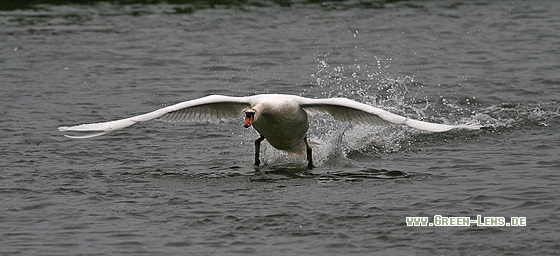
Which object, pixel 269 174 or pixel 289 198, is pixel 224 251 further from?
pixel 269 174

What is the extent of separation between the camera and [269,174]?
12742mm

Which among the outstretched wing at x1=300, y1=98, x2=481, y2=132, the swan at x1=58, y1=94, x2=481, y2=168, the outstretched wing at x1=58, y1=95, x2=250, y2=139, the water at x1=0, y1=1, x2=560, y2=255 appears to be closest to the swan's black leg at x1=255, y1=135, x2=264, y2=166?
the swan at x1=58, y1=94, x2=481, y2=168

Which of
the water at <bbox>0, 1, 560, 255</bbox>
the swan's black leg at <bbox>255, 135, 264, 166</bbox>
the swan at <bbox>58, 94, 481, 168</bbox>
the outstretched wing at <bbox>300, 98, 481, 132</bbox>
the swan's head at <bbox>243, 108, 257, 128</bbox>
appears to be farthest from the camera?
the swan's black leg at <bbox>255, 135, 264, 166</bbox>

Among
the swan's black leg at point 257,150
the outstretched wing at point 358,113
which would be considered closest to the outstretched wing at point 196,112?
the swan's black leg at point 257,150

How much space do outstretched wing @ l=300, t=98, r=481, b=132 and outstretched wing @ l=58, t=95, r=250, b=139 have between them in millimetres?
905

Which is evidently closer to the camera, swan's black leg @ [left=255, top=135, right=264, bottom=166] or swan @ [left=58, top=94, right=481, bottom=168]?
swan @ [left=58, top=94, right=481, bottom=168]

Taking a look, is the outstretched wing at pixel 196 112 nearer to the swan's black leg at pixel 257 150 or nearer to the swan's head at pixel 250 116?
the swan's black leg at pixel 257 150

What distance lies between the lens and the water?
10078 mm

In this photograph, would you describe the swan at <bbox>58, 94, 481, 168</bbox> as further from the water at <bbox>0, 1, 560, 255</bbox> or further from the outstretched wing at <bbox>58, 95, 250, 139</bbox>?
the water at <bbox>0, 1, 560, 255</bbox>

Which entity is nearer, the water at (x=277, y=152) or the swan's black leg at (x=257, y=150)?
the water at (x=277, y=152)

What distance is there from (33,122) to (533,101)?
8.25 meters

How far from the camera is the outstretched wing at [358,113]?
465 inches

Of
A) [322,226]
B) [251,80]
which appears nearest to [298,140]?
[322,226]

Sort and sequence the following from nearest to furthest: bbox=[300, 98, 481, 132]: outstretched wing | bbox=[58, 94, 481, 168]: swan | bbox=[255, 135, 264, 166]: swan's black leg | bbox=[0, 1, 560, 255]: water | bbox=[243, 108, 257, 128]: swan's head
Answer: bbox=[0, 1, 560, 255]: water → bbox=[243, 108, 257, 128]: swan's head → bbox=[300, 98, 481, 132]: outstretched wing → bbox=[58, 94, 481, 168]: swan → bbox=[255, 135, 264, 166]: swan's black leg
